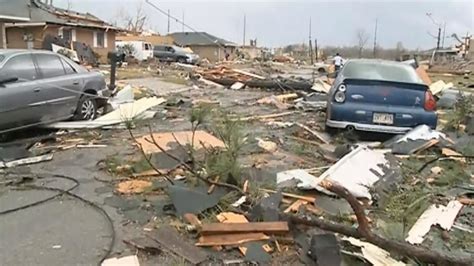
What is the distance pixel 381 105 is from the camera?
851 cm

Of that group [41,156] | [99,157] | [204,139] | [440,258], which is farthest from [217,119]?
[440,258]

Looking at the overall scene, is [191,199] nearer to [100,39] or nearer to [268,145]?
[268,145]

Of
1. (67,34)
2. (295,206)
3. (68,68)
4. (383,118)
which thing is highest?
(67,34)

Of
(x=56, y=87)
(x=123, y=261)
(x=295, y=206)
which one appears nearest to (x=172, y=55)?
(x=56, y=87)

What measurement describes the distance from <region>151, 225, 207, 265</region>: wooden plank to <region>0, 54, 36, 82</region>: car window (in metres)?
5.07

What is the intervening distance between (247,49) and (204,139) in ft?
259

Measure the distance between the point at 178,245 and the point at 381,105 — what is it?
5.51 meters

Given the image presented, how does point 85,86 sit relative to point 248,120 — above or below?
above

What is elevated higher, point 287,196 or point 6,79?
point 6,79

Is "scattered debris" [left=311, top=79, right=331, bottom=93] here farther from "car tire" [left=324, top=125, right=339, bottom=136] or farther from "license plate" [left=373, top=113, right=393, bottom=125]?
"license plate" [left=373, top=113, right=393, bottom=125]

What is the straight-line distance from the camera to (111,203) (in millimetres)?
5242

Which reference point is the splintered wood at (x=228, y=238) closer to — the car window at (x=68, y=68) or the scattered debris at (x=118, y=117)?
the scattered debris at (x=118, y=117)

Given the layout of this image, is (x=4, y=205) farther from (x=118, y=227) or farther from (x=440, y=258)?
(x=440, y=258)

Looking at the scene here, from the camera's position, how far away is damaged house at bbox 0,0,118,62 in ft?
113
